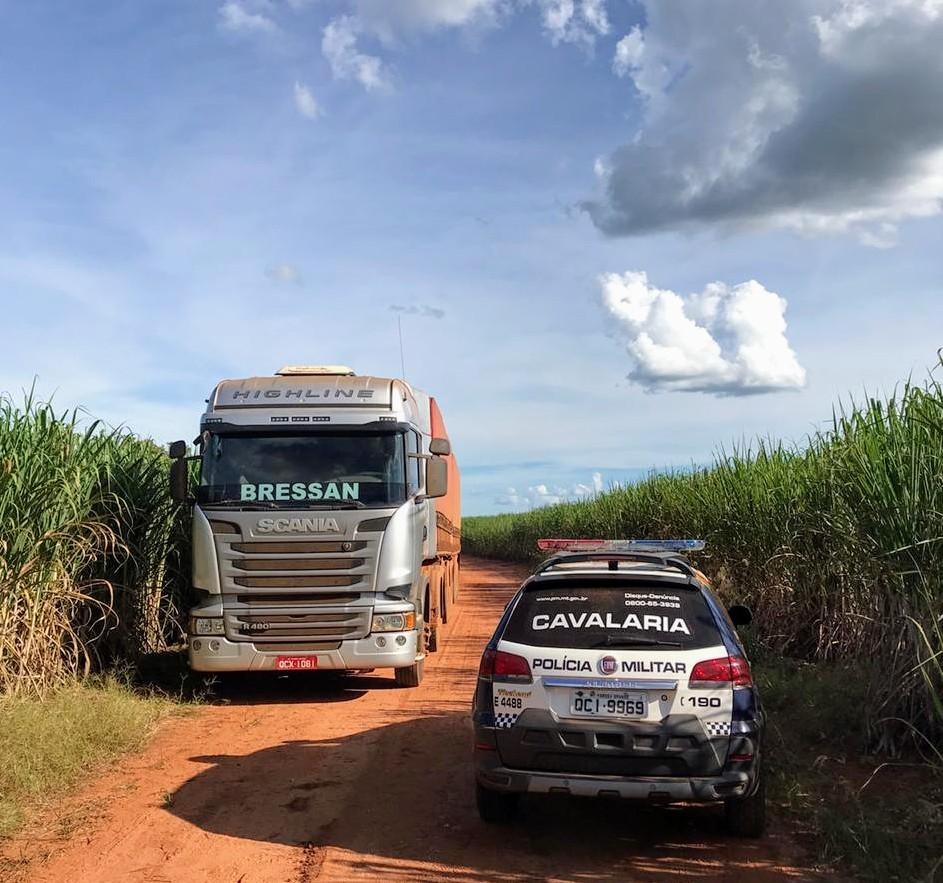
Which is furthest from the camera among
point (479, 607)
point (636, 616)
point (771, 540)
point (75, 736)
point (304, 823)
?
point (479, 607)

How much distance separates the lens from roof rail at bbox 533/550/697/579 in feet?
19.4

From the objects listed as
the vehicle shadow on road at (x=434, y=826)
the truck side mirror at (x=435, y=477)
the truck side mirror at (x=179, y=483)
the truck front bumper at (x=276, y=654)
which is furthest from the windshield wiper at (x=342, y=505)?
the vehicle shadow on road at (x=434, y=826)

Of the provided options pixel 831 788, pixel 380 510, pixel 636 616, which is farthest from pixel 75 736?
pixel 831 788

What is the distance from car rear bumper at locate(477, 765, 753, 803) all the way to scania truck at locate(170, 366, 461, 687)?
535 centimetres

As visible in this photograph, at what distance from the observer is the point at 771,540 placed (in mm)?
12039

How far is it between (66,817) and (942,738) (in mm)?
6215

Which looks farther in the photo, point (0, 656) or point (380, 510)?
point (380, 510)

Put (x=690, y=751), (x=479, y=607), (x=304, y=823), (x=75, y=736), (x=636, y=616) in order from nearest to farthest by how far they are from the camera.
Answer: (x=690, y=751) < (x=636, y=616) < (x=304, y=823) < (x=75, y=736) < (x=479, y=607)

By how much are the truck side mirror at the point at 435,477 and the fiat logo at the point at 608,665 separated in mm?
6004

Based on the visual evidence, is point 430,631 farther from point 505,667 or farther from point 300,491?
point 505,667

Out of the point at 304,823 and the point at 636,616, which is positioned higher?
the point at 636,616

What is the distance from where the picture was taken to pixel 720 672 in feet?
16.6

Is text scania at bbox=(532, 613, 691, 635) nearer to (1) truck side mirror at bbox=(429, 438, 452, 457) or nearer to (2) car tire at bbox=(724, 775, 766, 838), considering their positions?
(2) car tire at bbox=(724, 775, 766, 838)

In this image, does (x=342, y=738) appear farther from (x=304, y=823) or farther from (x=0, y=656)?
(x=0, y=656)
